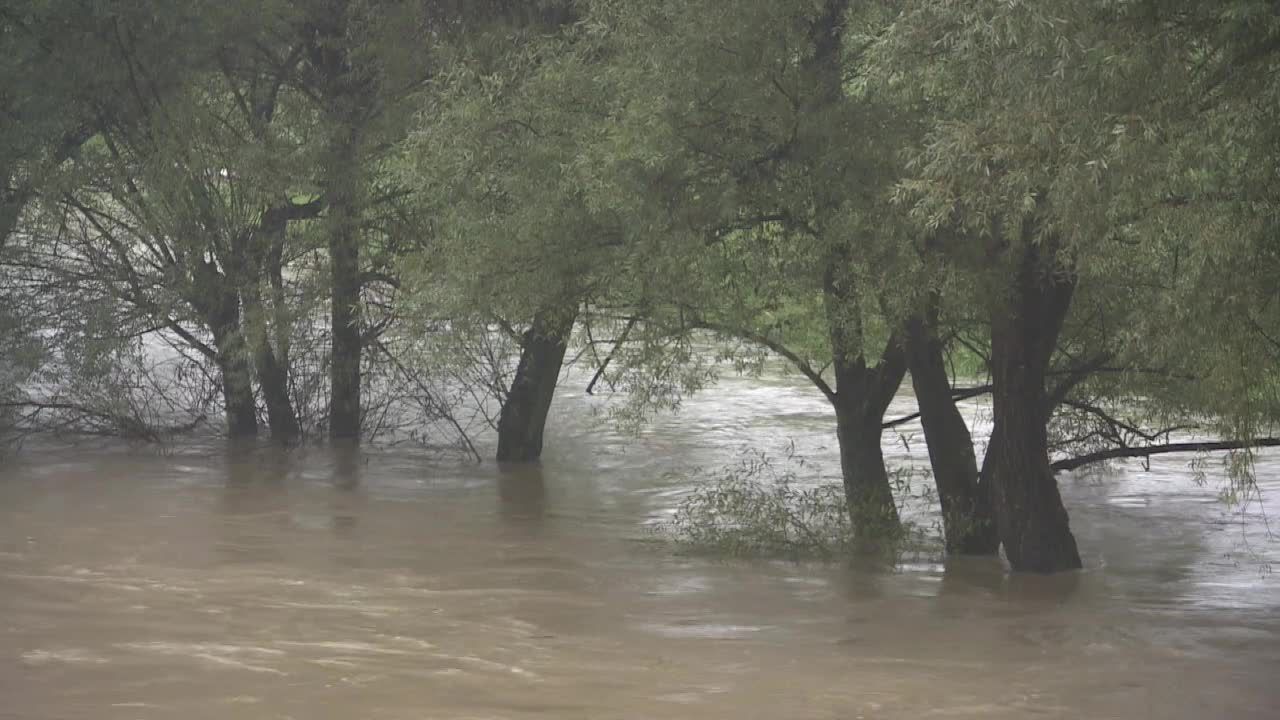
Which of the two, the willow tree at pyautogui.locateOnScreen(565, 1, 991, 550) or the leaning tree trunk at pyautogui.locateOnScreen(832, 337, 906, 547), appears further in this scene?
the leaning tree trunk at pyautogui.locateOnScreen(832, 337, 906, 547)

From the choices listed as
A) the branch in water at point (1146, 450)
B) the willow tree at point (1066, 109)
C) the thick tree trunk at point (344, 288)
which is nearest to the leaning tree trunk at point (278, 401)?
the thick tree trunk at point (344, 288)

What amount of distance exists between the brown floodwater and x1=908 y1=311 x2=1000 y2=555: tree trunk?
50cm

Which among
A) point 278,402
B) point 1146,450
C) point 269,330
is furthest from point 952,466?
point 278,402

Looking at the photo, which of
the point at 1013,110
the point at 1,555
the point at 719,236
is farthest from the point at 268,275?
the point at 1013,110

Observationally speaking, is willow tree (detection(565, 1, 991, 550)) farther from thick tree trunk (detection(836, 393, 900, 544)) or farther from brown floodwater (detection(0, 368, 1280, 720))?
brown floodwater (detection(0, 368, 1280, 720))

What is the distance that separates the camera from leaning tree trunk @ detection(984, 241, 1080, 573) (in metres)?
12.6

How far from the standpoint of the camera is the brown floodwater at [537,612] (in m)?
8.28

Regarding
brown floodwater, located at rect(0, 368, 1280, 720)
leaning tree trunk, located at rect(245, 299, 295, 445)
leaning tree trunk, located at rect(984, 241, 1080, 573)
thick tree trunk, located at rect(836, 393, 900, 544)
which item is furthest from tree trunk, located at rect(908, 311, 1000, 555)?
leaning tree trunk, located at rect(245, 299, 295, 445)

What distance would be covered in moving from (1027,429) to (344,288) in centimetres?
966

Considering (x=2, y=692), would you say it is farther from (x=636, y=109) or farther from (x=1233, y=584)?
(x=1233, y=584)

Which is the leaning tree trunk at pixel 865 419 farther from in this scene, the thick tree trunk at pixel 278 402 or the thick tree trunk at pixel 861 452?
the thick tree trunk at pixel 278 402

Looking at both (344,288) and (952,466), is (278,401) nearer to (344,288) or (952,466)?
(344,288)

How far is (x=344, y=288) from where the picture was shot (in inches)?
761

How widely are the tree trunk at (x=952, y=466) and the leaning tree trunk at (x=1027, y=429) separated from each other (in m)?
0.75
